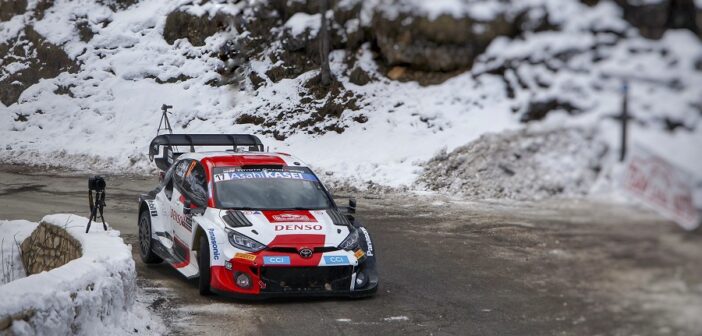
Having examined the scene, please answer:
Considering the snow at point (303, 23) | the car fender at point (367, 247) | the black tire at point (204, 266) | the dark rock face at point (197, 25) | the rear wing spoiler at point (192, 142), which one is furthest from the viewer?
the rear wing spoiler at point (192, 142)

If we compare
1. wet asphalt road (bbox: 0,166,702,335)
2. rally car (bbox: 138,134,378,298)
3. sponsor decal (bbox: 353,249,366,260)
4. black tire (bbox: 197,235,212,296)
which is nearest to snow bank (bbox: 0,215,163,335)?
wet asphalt road (bbox: 0,166,702,335)

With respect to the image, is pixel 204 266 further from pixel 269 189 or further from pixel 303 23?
pixel 303 23

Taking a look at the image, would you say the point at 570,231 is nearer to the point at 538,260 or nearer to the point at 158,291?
the point at 538,260

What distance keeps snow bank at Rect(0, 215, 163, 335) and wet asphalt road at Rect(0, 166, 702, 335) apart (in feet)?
1.80

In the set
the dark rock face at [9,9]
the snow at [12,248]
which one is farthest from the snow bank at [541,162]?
the dark rock face at [9,9]

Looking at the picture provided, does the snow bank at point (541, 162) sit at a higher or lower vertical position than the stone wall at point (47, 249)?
higher

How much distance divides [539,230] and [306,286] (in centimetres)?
666

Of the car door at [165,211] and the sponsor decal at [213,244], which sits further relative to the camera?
the car door at [165,211]

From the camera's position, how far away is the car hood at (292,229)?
322 inches

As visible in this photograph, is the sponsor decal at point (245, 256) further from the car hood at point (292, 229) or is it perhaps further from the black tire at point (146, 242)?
the black tire at point (146, 242)

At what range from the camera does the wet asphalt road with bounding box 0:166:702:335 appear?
1276 mm

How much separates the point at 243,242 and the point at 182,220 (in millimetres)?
1353

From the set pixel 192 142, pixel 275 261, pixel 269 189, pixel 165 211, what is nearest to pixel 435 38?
pixel 275 261

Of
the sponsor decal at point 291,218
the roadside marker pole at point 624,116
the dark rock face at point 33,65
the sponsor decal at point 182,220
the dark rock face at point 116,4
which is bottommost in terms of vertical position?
the sponsor decal at point 182,220
